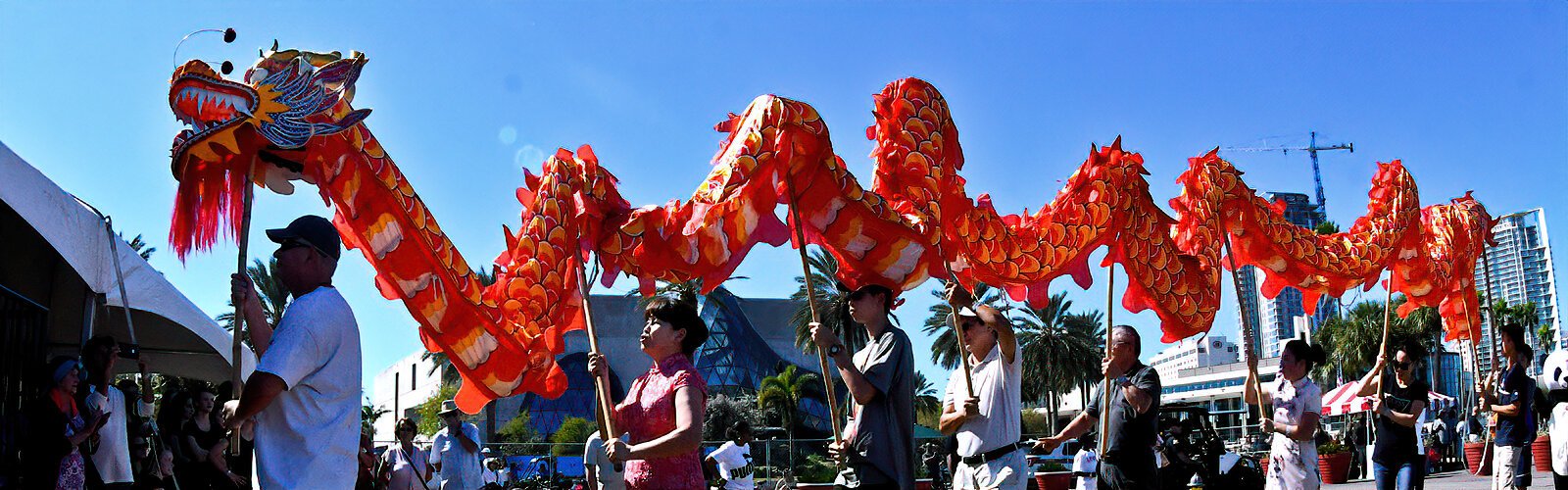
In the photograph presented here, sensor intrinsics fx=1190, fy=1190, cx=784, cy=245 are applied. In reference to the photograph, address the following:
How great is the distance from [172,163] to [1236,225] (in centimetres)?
783

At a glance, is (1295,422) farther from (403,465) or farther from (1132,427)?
(403,465)

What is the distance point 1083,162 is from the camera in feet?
29.5

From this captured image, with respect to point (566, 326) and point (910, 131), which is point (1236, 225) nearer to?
point (910, 131)

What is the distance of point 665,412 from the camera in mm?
5051

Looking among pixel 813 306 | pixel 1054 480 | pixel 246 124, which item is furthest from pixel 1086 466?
pixel 246 124

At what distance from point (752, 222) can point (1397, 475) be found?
16.8 ft

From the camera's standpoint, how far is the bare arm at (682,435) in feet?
15.9

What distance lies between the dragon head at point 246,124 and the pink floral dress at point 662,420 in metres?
1.75

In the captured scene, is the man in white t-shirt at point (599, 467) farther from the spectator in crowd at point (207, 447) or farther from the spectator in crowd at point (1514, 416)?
the spectator in crowd at point (1514, 416)

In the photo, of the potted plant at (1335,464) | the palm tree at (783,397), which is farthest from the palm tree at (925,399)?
the potted plant at (1335,464)

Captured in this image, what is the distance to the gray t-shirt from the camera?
556 cm

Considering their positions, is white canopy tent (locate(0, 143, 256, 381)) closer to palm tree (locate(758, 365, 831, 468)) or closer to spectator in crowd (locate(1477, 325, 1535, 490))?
spectator in crowd (locate(1477, 325, 1535, 490))

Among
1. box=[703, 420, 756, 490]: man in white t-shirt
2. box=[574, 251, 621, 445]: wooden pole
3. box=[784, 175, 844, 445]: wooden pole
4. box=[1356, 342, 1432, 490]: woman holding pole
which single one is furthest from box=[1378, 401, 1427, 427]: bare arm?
box=[703, 420, 756, 490]: man in white t-shirt

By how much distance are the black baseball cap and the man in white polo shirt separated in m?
3.54
